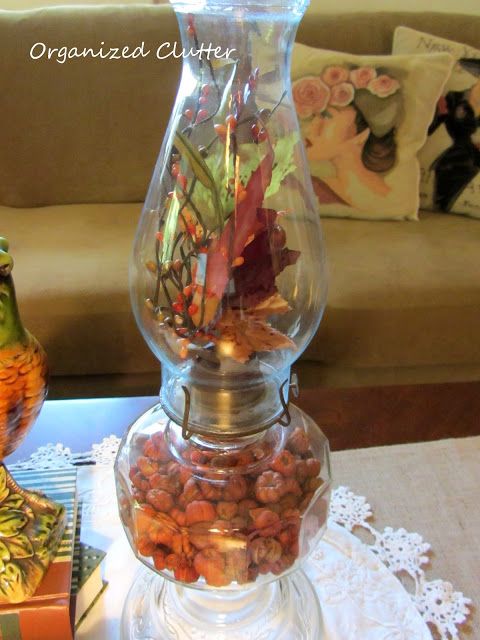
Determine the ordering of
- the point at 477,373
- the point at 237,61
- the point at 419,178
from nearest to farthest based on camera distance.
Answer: the point at 237,61 < the point at 477,373 < the point at 419,178

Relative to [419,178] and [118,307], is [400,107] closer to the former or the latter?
[419,178]

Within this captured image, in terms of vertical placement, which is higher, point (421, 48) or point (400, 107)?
point (421, 48)

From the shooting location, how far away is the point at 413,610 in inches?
24.1

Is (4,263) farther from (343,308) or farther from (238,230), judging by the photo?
(343,308)

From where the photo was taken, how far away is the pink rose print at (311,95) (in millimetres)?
1442

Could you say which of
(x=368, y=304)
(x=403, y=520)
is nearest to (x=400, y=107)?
(x=368, y=304)

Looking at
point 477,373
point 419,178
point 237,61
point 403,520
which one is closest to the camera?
point 237,61

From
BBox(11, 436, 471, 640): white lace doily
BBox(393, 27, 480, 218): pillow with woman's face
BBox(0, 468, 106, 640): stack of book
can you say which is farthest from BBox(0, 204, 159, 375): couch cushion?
BBox(393, 27, 480, 218): pillow with woman's face

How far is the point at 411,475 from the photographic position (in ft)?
2.56

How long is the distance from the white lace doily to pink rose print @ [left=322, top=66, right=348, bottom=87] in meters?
1.04

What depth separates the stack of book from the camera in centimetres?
53

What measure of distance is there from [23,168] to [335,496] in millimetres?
1227

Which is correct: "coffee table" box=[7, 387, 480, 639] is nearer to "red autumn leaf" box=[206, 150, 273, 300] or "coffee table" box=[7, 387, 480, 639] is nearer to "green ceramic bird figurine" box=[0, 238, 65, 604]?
"green ceramic bird figurine" box=[0, 238, 65, 604]

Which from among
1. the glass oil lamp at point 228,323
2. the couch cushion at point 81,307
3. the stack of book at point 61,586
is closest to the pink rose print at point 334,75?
the couch cushion at point 81,307
